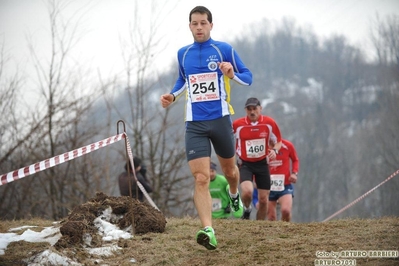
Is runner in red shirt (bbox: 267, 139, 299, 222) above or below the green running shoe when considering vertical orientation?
above

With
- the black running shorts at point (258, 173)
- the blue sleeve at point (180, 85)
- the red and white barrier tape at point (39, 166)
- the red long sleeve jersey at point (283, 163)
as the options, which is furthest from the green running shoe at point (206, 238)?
the red long sleeve jersey at point (283, 163)

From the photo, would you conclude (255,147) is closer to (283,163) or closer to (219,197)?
(283,163)

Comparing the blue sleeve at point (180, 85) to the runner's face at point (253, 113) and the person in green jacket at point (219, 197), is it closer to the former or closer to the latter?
the runner's face at point (253, 113)

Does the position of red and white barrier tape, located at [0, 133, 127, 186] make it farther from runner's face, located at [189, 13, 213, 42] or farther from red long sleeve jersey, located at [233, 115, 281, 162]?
red long sleeve jersey, located at [233, 115, 281, 162]

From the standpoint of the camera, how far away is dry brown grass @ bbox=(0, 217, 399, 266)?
21.9ft

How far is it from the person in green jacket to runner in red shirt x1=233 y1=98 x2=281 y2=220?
52.2 inches

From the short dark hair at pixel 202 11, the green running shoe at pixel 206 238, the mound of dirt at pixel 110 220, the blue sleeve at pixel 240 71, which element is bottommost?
the green running shoe at pixel 206 238

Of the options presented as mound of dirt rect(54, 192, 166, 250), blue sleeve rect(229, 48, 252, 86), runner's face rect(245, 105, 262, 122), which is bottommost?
mound of dirt rect(54, 192, 166, 250)

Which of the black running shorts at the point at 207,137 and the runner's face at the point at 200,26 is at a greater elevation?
the runner's face at the point at 200,26

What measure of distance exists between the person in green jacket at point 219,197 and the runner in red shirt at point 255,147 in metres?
1.33

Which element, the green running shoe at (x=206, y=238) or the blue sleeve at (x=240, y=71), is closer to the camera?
the green running shoe at (x=206, y=238)

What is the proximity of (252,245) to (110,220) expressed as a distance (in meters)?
2.04

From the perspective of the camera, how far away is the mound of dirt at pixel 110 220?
7289 mm

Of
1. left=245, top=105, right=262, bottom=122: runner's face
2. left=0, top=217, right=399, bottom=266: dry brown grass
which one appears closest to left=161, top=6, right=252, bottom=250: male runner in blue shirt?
left=0, top=217, right=399, bottom=266: dry brown grass
